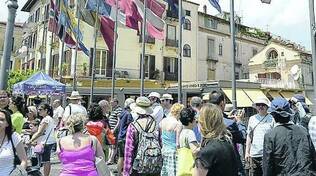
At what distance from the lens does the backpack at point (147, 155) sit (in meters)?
5.70

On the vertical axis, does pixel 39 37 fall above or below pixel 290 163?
above

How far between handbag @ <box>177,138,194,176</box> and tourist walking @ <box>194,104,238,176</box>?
1.26 metres

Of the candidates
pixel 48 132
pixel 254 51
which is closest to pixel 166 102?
pixel 48 132

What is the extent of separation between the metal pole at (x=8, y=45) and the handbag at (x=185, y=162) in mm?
3649

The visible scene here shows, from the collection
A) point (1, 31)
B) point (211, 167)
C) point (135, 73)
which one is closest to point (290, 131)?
point (211, 167)

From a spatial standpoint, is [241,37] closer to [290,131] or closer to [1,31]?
[1,31]

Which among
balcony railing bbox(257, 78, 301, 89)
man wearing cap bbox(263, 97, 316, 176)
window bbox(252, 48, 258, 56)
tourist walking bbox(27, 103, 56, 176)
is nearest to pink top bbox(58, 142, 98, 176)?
man wearing cap bbox(263, 97, 316, 176)

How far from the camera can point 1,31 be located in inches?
2296

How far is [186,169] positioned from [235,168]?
1.33 meters

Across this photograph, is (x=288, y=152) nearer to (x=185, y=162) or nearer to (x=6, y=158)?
(x=185, y=162)

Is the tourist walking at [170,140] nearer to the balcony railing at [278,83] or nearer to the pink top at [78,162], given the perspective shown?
the pink top at [78,162]

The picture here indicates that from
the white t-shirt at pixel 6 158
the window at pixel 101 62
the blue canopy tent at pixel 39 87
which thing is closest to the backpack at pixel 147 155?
the white t-shirt at pixel 6 158

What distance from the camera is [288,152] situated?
4043mm

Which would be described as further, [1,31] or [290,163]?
[1,31]
